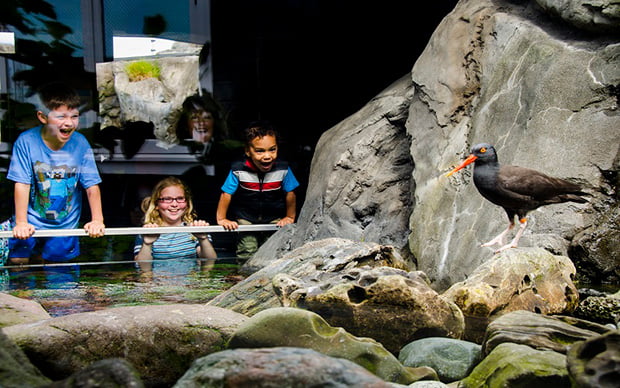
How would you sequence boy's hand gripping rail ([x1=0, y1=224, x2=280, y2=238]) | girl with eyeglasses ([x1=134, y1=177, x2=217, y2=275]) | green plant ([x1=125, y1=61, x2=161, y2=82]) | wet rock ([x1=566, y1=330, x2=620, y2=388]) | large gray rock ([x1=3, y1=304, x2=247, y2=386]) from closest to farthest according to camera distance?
wet rock ([x1=566, y1=330, x2=620, y2=388]), large gray rock ([x1=3, y1=304, x2=247, y2=386]), boy's hand gripping rail ([x1=0, y1=224, x2=280, y2=238]), girl with eyeglasses ([x1=134, y1=177, x2=217, y2=275]), green plant ([x1=125, y1=61, x2=161, y2=82])

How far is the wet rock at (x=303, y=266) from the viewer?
4426 mm

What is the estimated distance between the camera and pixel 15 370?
2521mm

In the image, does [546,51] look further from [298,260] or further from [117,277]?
[117,277]

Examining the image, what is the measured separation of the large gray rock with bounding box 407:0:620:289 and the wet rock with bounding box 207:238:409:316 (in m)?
0.70

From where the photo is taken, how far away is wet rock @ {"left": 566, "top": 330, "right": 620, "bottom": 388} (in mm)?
2211

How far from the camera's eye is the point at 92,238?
7.53 metres

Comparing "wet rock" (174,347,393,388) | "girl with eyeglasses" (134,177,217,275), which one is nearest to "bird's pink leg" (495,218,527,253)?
"wet rock" (174,347,393,388)

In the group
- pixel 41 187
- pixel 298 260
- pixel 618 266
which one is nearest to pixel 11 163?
pixel 41 187

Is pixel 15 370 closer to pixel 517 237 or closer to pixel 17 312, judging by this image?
pixel 17 312

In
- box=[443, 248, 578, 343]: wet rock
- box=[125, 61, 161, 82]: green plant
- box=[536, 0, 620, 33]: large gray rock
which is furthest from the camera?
box=[125, 61, 161, 82]: green plant

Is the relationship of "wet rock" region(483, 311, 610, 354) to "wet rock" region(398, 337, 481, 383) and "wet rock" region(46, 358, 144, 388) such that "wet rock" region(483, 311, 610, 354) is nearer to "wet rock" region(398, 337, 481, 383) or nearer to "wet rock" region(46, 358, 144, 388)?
"wet rock" region(398, 337, 481, 383)

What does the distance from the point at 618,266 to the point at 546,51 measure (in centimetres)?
179

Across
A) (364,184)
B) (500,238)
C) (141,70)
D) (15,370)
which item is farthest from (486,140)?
(141,70)

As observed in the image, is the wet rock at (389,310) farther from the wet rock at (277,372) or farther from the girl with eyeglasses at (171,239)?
the girl with eyeglasses at (171,239)
